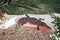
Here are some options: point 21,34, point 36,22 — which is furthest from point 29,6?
point 21,34

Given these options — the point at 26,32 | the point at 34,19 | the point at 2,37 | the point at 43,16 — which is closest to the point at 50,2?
the point at 43,16

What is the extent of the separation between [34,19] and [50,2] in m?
0.53

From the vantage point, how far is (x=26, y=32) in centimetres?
196

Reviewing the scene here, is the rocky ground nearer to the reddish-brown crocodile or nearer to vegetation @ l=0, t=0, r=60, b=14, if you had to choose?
the reddish-brown crocodile

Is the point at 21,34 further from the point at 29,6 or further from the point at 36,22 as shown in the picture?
the point at 29,6

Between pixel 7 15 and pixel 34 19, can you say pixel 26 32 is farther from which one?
pixel 7 15

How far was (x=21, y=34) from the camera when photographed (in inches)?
75.9

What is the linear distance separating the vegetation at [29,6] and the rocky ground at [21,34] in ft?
1.76

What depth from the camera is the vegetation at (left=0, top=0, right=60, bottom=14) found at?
2.54 metres

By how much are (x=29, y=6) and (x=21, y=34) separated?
29.8 inches

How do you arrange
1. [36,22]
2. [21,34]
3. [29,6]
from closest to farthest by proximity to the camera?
[21,34] < [36,22] < [29,6]

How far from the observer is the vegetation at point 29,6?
2539mm

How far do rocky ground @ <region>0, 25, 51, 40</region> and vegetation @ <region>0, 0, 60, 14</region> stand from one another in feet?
1.76

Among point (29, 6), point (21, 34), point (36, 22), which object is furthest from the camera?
point (29, 6)
